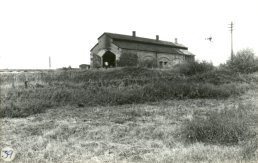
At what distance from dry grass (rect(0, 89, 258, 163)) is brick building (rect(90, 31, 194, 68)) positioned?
23.2 metres

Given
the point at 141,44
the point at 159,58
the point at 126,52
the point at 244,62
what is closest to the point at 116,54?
the point at 126,52

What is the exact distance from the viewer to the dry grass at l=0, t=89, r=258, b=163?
5.51m

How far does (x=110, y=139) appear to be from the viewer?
728 centimetres

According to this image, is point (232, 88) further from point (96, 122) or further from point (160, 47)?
point (160, 47)

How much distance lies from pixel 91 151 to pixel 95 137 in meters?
1.30

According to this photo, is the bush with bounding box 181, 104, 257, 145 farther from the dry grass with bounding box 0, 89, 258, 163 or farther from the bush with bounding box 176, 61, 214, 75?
the bush with bounding box 176, 61, 214, 75

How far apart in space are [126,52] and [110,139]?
94.3ft

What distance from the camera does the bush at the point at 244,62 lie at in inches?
1145

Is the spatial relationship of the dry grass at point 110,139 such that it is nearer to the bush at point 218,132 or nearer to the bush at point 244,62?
the bush at point 218,132

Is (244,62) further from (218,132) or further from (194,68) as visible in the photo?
(218,132)

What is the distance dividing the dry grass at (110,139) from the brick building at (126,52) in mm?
23207

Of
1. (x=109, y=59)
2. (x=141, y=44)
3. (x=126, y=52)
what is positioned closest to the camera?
(x=126, y=52)

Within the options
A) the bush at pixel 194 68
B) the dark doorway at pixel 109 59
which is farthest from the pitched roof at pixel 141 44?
the bush at pixel 194 68

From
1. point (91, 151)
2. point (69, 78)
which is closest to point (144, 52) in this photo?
point (69, 78)
